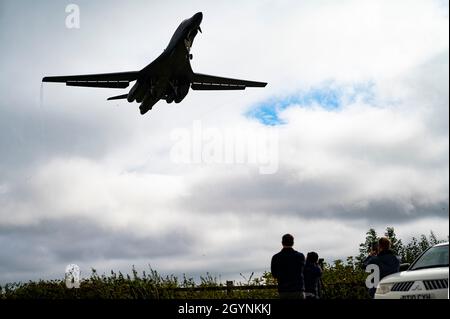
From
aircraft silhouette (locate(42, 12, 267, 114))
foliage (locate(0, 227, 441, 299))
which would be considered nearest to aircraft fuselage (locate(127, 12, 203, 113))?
aircraft silhouette (locate(42, 12, 267, 114))

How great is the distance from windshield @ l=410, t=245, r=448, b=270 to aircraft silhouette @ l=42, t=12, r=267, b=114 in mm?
20480

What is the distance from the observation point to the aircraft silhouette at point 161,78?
2748 centimetres

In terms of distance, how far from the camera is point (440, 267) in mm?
7566

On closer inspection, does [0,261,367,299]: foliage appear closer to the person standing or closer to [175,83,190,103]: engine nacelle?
the person standing

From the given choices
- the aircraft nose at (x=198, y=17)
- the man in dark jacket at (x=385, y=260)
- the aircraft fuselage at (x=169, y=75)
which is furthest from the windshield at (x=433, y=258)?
the aircraft fuselage at (x=169, y=75)

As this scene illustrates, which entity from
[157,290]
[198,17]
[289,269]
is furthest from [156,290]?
[198,17]

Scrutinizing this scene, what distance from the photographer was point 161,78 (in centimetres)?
2862
